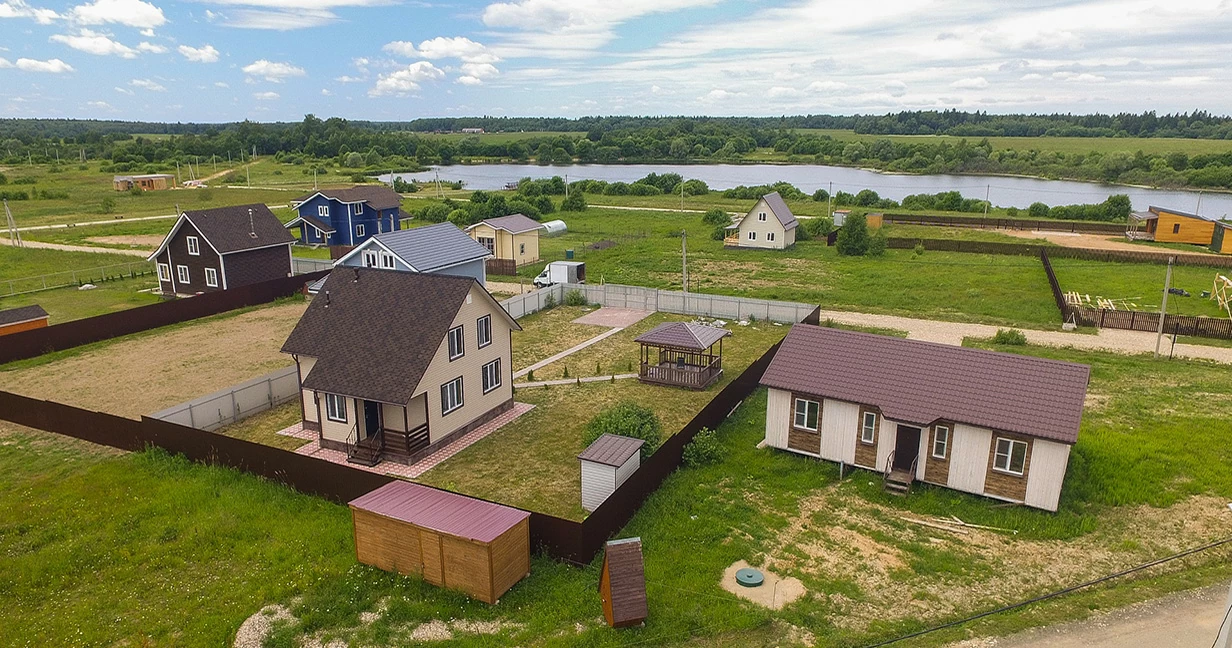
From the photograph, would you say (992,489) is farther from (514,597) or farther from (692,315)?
(692,315)

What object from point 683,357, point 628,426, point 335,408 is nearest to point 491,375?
point 335,408

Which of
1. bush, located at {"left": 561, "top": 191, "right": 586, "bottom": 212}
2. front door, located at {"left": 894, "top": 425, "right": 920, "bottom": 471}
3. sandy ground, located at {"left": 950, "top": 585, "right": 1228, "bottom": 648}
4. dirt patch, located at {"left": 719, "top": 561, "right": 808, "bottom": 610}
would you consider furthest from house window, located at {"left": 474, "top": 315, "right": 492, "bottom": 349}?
bush, located at {"left": 561, "top": 191, "right": 586, "bottom": 212}

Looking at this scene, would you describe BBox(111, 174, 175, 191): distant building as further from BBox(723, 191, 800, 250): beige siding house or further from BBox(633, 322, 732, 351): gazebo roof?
BBox(633, 322, 732, 351): gazebo roof

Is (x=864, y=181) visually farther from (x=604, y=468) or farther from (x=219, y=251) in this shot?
(x=604, y=468)

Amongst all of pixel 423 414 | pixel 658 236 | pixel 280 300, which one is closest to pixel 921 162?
pixel 658 236

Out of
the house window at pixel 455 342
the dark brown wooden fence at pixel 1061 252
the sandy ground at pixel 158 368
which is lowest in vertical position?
the sandy ground at pixel 158 368

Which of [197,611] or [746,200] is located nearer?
[197,611]

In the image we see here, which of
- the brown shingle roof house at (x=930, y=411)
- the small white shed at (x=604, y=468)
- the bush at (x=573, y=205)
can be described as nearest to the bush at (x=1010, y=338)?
the brown shingle roof house at (x=930, y=411)

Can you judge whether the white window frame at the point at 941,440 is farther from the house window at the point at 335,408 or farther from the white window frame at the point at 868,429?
the house window at the point at 335,408
